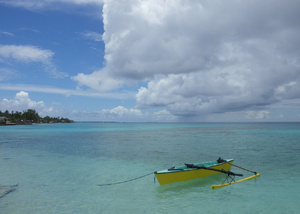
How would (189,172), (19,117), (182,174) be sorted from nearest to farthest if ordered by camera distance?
1. (182,174)
2. (189,172)
3. (19,117)

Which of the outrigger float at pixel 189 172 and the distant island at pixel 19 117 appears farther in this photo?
the distant island at pixel 19 117

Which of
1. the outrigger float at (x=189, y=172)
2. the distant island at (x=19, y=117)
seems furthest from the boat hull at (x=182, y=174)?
the distant island at (x=19, y=117)

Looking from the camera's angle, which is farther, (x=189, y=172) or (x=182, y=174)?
(x=189, y=172)

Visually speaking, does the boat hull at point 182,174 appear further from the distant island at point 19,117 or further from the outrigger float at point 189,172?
the distant island at point 19,117

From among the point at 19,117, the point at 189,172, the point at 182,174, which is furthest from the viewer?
the point at 19,117

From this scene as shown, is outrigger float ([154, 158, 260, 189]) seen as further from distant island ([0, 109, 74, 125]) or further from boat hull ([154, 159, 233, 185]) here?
distant island ([0, 109, 74, 125])

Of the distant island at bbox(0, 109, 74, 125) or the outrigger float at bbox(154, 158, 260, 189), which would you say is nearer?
the outrigger float at bbox(154, 158, 260, 189)

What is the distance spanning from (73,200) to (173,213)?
18.3ft

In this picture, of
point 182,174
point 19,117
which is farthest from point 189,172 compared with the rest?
point 19,117

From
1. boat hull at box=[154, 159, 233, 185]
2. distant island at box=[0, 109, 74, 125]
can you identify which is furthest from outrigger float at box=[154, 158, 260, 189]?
distant island at box=[0, 109, 74, 125]

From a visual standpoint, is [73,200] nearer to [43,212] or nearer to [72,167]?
[43,212]

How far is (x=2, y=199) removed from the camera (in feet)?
40.4

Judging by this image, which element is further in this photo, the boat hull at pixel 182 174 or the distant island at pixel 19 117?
the distant island at pixel 19 117

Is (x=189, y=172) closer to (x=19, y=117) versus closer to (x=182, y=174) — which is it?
(x=182, y=174)
